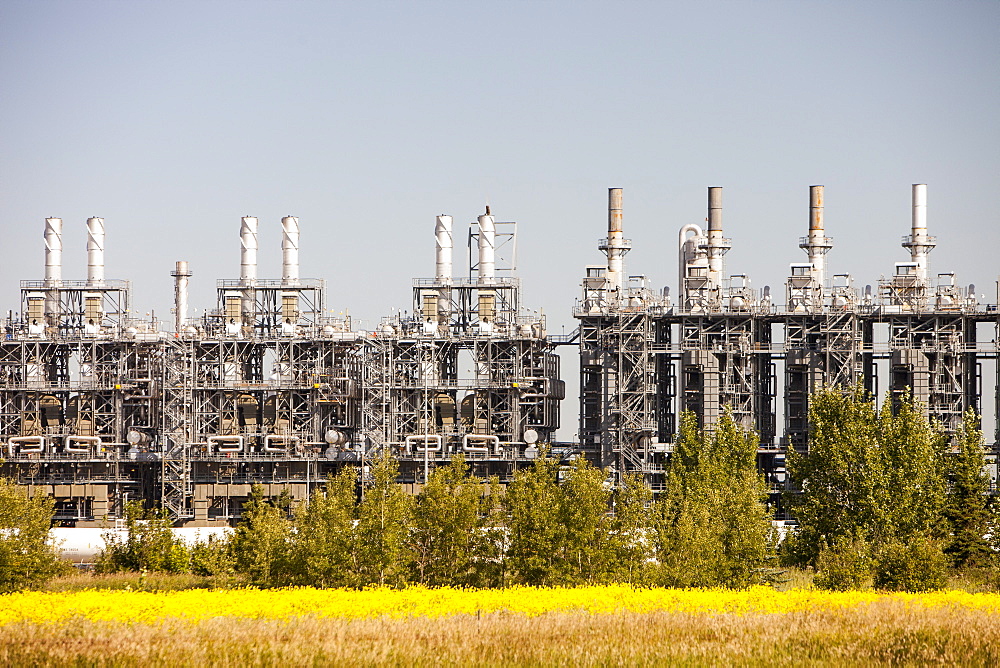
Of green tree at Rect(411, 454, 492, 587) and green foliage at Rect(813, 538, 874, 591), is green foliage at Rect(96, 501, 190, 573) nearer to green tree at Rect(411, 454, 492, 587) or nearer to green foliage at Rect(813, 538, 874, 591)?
green tree at Rect(411, 454, 492, 587)

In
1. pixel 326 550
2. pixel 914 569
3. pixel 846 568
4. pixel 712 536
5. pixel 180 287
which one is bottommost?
pixel 846 568

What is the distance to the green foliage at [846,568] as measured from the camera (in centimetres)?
4819

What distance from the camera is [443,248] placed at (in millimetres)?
88188

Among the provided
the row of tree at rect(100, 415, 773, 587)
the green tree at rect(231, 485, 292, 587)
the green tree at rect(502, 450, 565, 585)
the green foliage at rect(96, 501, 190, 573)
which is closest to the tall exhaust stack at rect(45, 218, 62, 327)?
the green foliage at rect(96, 501, 190, 573)

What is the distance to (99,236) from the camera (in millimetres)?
92875

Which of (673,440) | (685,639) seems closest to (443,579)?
(685,639)

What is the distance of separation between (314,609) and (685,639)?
11.1 meters

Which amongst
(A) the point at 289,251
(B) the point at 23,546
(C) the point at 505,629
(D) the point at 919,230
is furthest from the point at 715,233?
(C) the point at 505,629

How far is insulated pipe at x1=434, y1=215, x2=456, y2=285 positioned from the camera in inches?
3462

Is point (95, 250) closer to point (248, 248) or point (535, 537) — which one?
point (248, 248)

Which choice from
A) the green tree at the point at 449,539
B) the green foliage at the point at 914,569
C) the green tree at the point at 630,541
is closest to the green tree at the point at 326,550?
the green tree at the point at 449,539

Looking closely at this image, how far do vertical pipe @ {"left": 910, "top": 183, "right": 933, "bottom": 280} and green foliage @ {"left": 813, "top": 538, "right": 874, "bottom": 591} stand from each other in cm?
3703

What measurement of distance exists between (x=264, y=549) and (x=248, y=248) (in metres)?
40.4

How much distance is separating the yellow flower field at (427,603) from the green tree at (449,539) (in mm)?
4039
